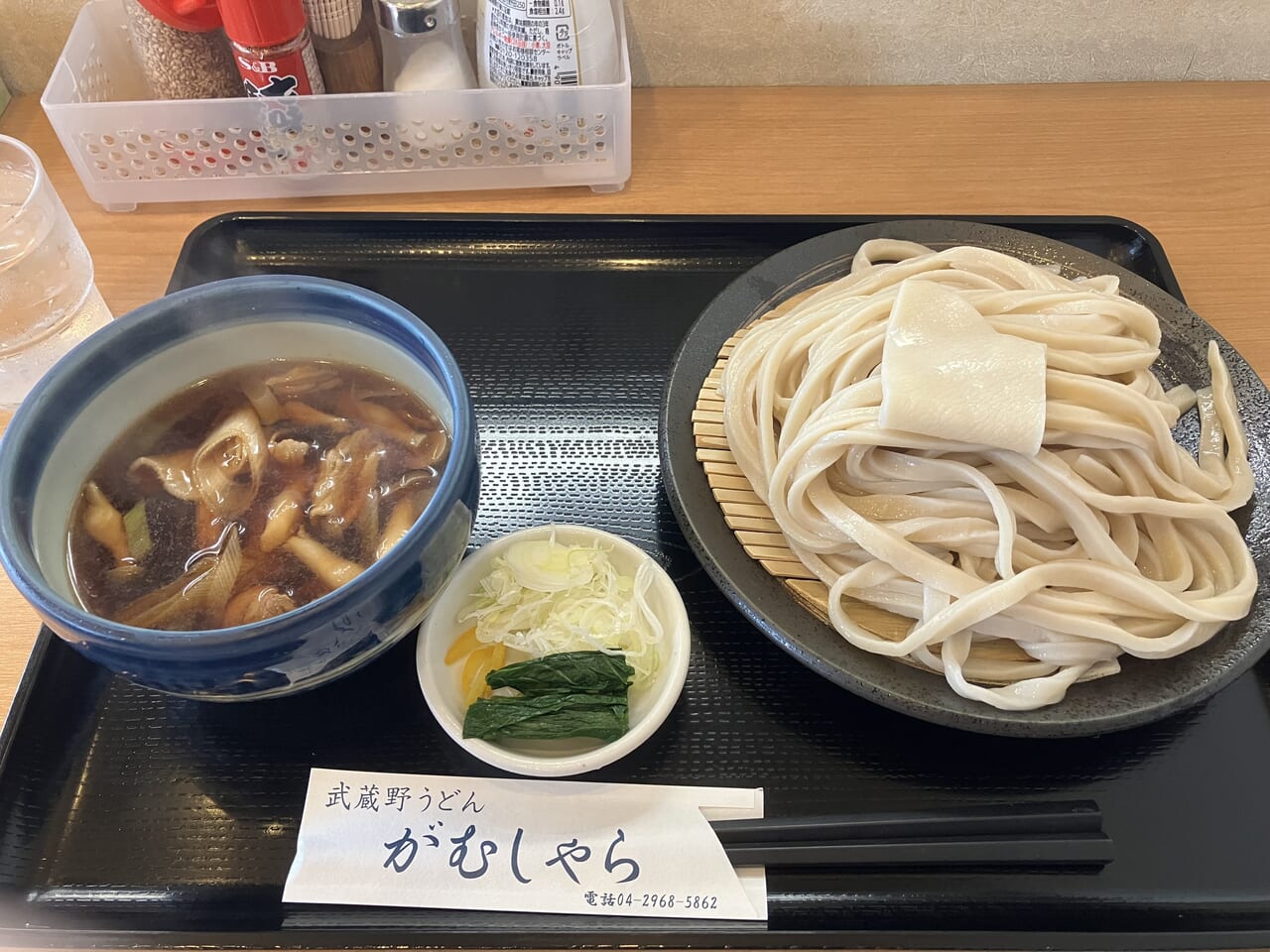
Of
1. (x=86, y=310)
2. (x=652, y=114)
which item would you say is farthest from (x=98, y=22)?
(x=652, y=114)

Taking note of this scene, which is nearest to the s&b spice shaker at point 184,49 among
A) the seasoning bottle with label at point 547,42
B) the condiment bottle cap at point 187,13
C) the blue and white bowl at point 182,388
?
the condiment bottle cap at point 187,13

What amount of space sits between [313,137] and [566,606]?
→ 97 centimetres

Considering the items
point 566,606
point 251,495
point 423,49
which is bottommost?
point 566,606

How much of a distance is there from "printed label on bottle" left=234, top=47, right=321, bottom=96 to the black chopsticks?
1.26 meters

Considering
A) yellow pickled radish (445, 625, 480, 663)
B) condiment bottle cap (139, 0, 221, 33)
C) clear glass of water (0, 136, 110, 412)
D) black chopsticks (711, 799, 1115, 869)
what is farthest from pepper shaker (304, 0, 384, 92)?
black chopsticks (711, 799, 1115, 869)

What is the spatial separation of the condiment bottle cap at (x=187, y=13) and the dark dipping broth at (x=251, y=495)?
2.27 ft

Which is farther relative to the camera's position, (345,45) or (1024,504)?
(345,45)

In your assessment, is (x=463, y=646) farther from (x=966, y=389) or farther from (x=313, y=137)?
(x=313, y=137)

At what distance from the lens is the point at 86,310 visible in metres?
1.39

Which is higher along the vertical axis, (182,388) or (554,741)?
(182,388)

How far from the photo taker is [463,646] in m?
1.05

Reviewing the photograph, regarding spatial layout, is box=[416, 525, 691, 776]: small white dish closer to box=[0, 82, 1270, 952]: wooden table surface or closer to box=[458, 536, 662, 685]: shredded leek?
box=[458, 536, 662, 685]: shredded leek

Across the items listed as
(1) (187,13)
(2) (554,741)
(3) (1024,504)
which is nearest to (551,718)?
(2) (554,741)

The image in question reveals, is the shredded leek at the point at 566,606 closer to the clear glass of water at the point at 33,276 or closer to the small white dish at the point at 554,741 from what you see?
the small white dish at the point at 554,741
